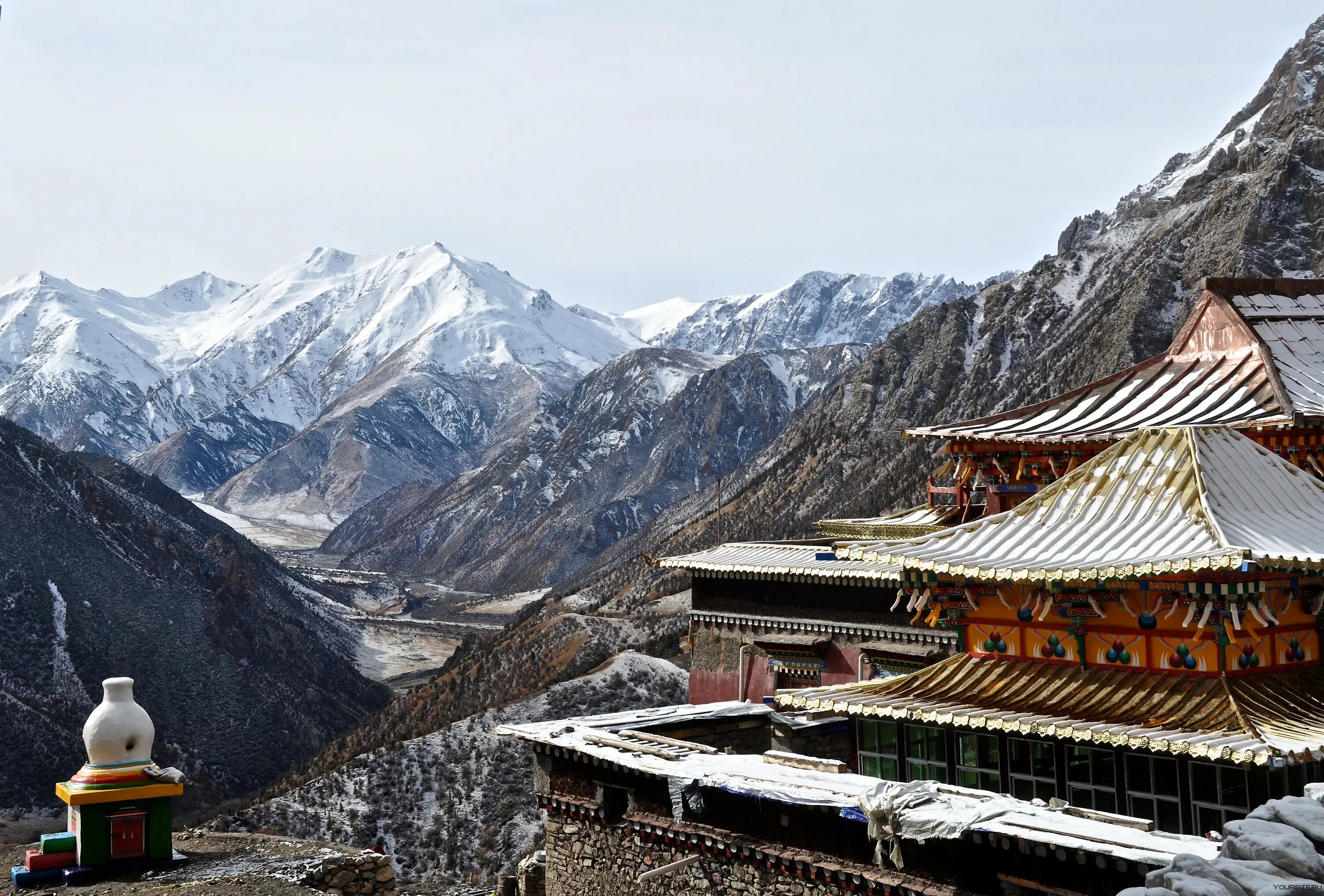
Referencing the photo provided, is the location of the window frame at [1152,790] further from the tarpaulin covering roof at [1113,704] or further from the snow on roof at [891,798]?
the snow on roof at [891,798]

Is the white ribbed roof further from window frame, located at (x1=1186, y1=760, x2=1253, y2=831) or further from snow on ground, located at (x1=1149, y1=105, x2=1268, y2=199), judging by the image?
snow on ground, located at (x1=1149, y1=105, x2=1268, y2=199)

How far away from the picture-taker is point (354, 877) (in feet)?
76.3

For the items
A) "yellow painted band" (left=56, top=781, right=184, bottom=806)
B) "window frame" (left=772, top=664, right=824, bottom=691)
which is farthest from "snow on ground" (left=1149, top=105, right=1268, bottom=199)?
"yellow painted band" (left=56, top=781, right=184, bottom=806)

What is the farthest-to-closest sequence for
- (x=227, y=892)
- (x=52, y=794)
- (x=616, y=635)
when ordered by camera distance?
(x=616, y=635)
(x=52, y=794)
(x=227, y=892)

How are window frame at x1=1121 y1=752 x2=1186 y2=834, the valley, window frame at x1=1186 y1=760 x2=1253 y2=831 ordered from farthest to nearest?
1. the valley
2. window frame at x1=1121 y1=752 x2=1186 y2=834
3. window frame at x1=1186 y1=760 x2=1253 y2=831

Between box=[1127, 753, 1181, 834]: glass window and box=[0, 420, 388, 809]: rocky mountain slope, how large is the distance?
126 ft

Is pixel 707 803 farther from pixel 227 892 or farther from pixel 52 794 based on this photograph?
pixel 52 794

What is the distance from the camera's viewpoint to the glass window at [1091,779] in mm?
14781

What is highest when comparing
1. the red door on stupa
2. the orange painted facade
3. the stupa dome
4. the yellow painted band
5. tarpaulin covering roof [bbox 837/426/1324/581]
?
tarpaulin covering roof [bbox 837/426/1324/581]

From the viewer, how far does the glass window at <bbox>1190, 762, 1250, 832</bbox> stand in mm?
13672

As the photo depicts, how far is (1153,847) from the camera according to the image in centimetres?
1185

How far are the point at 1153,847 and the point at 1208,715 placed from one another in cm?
241

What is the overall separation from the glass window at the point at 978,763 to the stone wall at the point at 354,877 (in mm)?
11382

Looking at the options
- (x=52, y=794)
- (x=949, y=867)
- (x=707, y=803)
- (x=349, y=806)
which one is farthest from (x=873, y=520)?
(x=52, y=794)
